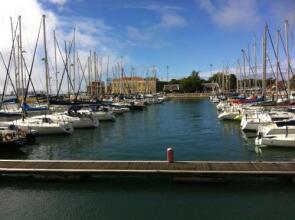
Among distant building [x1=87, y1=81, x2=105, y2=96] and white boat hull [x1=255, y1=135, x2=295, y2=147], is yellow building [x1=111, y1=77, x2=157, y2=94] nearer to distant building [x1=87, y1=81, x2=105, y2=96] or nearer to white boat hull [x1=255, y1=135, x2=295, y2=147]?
distant building [x1=87, y1=81, x2=105, y2=96]

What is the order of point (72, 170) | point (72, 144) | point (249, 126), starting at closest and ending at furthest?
point (72, 170) < point (72, 144) < point (249, 126)

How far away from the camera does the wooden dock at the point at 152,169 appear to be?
66.4ft

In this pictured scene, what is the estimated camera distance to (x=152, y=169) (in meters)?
21.0

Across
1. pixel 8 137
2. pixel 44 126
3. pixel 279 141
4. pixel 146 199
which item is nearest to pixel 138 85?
pixel 44 126

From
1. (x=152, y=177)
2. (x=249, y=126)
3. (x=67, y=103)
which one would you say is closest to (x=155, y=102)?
(x=67, y=103)

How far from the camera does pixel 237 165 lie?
21484 millimetres

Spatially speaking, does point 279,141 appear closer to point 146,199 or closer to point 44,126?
point 146,199

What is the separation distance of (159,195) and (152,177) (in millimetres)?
2296

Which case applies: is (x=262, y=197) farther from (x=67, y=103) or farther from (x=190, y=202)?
(x=67, y=103)

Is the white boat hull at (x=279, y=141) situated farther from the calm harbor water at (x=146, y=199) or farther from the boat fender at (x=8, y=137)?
the boat fender at (x=8, y=137)

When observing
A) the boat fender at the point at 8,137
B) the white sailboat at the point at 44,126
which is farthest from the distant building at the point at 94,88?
the boat fender at the point at 8,137

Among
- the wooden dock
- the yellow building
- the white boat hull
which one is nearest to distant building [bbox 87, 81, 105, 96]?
the yellow building

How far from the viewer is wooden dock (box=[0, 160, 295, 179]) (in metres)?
20.2

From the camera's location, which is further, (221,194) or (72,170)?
(72,170)
